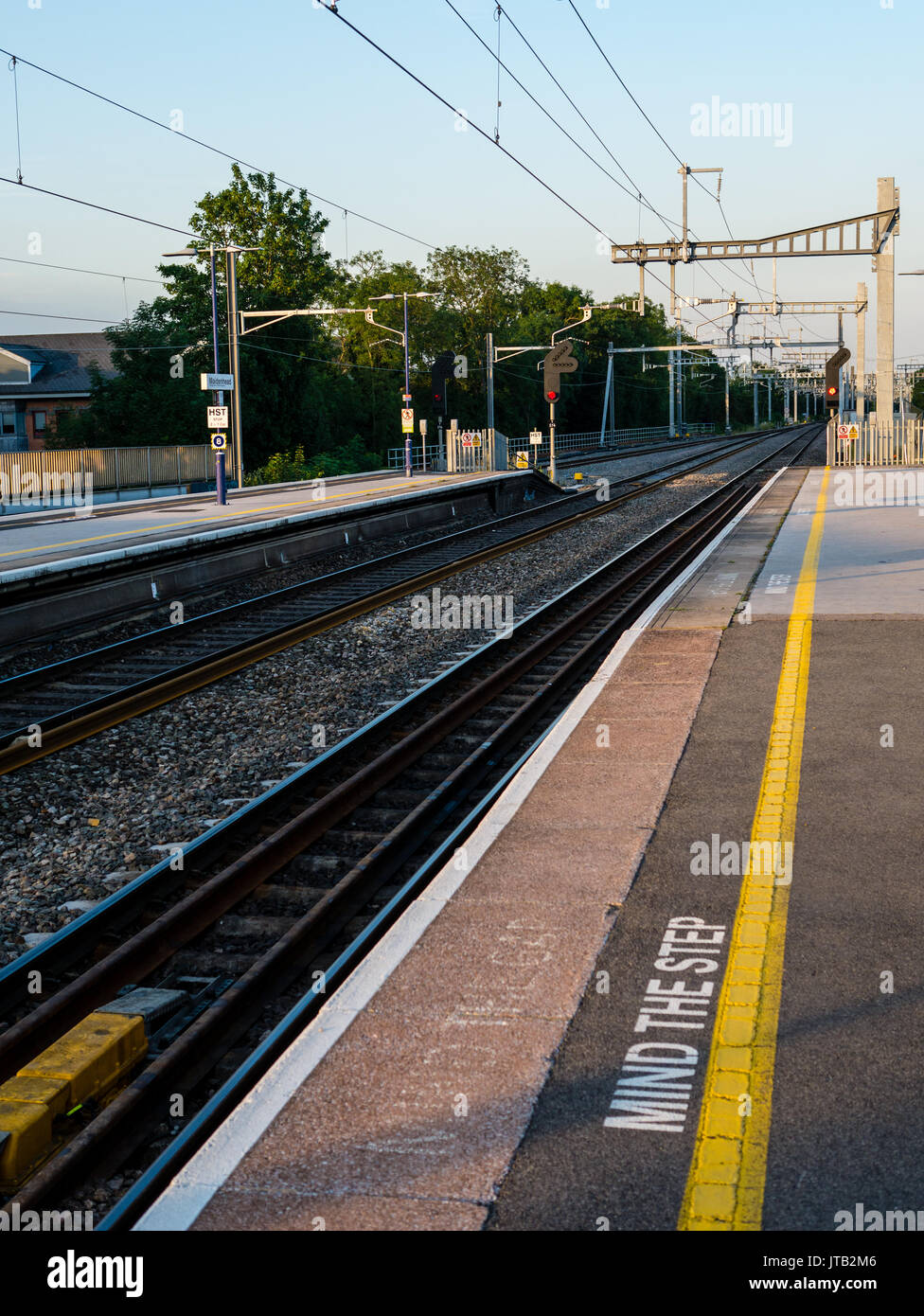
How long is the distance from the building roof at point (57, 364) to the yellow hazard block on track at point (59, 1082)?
6129 cm

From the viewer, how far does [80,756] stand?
9906 mm

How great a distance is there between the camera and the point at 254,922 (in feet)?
21.2

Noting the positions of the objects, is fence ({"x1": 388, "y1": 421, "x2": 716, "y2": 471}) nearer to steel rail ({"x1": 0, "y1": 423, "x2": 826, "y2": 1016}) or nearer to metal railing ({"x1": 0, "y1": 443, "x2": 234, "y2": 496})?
metal railing ({"x1": 0, "y1": 443, "x2": 234, "y2": 496})

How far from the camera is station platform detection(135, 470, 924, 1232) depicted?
3.64 m

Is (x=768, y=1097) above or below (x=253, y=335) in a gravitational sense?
below

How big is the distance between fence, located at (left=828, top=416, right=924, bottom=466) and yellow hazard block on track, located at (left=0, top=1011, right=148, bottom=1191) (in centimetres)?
3808

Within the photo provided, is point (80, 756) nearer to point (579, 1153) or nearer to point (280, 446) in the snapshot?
point (579, 1153)

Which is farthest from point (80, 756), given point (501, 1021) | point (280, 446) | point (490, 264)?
point (490, 264)

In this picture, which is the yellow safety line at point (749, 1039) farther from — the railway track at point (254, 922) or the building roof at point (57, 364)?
the building roof at point (57, 364)

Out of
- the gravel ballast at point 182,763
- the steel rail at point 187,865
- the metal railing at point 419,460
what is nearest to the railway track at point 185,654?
the gravel ballast at point 182,763

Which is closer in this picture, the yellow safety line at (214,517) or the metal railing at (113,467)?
the yellow safety line at (214,517)

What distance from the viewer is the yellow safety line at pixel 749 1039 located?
11.8ft
